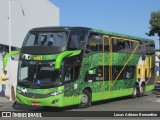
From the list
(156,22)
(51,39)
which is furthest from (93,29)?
(156,22)

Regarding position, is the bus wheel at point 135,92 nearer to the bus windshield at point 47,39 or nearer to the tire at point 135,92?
the tire at point 135,92

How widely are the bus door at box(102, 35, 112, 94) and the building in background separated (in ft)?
27.7

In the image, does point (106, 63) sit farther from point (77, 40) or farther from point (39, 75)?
point (39, 75)

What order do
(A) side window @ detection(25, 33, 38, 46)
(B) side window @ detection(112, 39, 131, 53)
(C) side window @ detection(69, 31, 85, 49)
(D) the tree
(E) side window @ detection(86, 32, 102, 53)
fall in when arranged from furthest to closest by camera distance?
(D) the tree < (B) side window @ detection(112, 39, 131, 53) < (E) side window @ detection(86, 32, 102, 53) < (A) side window @ detection(25, 33, 38, 46) < (C) side window @ detection(69, 31, 85, 49)

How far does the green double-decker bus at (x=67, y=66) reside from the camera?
1753 centimetres

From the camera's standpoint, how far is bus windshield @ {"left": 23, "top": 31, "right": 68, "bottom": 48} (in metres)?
18.0

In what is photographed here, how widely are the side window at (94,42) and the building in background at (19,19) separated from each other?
902cm

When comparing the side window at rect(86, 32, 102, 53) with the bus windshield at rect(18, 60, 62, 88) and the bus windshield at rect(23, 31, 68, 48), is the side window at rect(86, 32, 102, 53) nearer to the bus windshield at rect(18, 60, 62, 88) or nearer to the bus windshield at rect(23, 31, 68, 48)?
the bus windshield at rect(23, 31, 68, 48)

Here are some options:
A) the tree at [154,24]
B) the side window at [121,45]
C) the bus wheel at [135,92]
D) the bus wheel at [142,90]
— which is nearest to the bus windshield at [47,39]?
the side window at [121,45]

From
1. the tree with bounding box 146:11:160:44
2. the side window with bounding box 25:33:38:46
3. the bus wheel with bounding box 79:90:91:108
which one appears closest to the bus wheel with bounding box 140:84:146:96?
the bus wheel with bounding box 79:90:91:108

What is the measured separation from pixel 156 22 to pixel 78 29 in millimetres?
22739

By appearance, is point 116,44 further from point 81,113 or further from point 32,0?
point 32,0

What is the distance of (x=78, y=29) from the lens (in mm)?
18812

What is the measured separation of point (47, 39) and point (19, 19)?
27.6m
